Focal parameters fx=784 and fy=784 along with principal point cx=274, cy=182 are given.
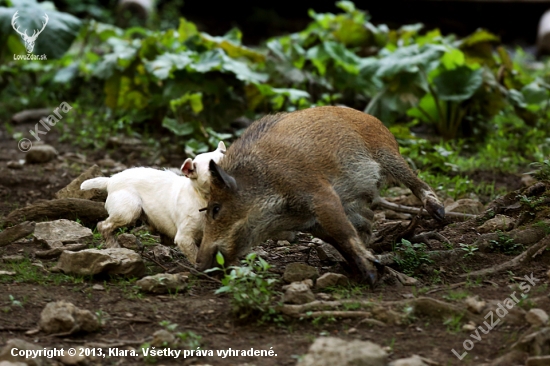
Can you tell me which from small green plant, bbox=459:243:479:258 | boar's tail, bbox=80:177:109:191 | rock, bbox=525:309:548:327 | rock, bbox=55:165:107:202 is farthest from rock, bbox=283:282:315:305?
rock, bbox=55:165:107:202

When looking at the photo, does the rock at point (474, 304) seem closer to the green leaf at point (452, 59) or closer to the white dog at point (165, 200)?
the white dog at point (165, 200)

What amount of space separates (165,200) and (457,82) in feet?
14.8

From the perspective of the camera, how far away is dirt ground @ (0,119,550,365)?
399 cm

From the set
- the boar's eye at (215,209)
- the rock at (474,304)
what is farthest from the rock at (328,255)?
the rock at (474,304)

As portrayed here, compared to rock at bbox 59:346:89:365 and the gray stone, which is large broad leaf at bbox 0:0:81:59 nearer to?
the gray stone

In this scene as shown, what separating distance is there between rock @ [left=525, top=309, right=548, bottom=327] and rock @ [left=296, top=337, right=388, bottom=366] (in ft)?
2.78

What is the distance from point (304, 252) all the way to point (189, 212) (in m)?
0.97

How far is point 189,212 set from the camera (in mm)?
5465

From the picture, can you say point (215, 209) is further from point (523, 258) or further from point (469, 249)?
point (523, 258)

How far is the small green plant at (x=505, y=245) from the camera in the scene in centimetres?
531

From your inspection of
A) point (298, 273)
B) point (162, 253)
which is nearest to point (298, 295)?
point (298, 273)

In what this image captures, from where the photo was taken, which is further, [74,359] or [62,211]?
[62,211]

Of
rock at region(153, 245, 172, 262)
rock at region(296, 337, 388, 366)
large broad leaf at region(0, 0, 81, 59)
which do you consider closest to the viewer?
rock at region(296, 337, 388, 366)

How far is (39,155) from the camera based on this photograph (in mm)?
8414
